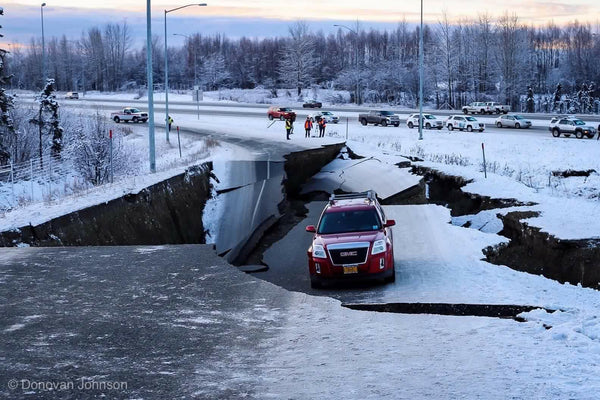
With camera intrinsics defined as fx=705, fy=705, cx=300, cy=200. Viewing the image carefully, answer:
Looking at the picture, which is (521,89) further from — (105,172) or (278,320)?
(278,320)

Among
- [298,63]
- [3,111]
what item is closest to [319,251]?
[3,111]

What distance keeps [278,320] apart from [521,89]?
99.0 m

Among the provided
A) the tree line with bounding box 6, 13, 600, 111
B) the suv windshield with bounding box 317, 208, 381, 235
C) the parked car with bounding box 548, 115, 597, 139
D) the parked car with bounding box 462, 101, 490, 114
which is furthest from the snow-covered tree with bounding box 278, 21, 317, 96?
the suv windshield with bounding box 317, 208, 381, 235

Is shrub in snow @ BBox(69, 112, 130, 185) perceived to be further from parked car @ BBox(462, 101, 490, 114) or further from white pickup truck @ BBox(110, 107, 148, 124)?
parked car @ BBox(462, 101, 490, 114)

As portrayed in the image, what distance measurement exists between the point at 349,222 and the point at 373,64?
115206mm

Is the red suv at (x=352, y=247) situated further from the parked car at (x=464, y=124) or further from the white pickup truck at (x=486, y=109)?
the white pickup truck at (x=486, y=109)

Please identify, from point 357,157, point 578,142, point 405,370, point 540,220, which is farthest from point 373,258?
point 578,142

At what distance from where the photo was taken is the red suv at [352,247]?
1538cm

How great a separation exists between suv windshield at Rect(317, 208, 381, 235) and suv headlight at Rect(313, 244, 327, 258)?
684 mm

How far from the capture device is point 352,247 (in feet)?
50.9

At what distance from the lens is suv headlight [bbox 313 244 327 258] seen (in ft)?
51.5

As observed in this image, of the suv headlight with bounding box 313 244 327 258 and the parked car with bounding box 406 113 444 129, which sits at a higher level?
the parked car with bounding box 406 113 444 129

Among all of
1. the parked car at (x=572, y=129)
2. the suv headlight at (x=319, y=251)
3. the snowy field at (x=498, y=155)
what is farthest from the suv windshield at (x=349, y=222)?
the parked car at (x=572, y=129)

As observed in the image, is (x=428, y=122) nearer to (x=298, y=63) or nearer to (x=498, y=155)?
(x=498, y=155)
